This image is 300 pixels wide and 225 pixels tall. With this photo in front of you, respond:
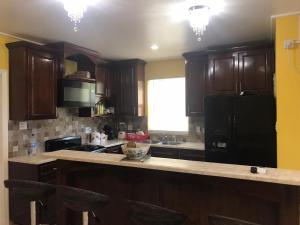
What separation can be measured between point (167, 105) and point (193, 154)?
131 centimetres

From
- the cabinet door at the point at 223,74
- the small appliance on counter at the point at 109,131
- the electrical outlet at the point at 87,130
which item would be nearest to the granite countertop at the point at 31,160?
the electrical outlet at the point at 87,130

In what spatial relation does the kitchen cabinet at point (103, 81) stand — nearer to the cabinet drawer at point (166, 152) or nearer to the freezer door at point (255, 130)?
the cabinet drawer at point (166, 152)

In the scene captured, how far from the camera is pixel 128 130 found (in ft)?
17.5

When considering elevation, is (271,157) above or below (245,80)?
below

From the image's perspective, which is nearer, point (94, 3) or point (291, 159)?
point (94, 3)

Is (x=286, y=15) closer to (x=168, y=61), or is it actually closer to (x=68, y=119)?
(x=168, y=61)

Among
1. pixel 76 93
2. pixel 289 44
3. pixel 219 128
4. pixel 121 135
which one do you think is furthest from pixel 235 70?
pixel 121 135

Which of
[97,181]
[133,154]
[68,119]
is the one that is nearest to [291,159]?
[133,154]

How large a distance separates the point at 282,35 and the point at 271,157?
1.50 meters

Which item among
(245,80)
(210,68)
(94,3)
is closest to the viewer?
(94,3)

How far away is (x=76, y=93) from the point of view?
151 inches

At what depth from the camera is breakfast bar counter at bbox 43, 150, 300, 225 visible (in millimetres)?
1570

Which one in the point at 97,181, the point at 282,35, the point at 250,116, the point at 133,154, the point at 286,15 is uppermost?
the point at 286,15

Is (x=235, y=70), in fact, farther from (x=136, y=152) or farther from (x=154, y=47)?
(x=136, y=152)
